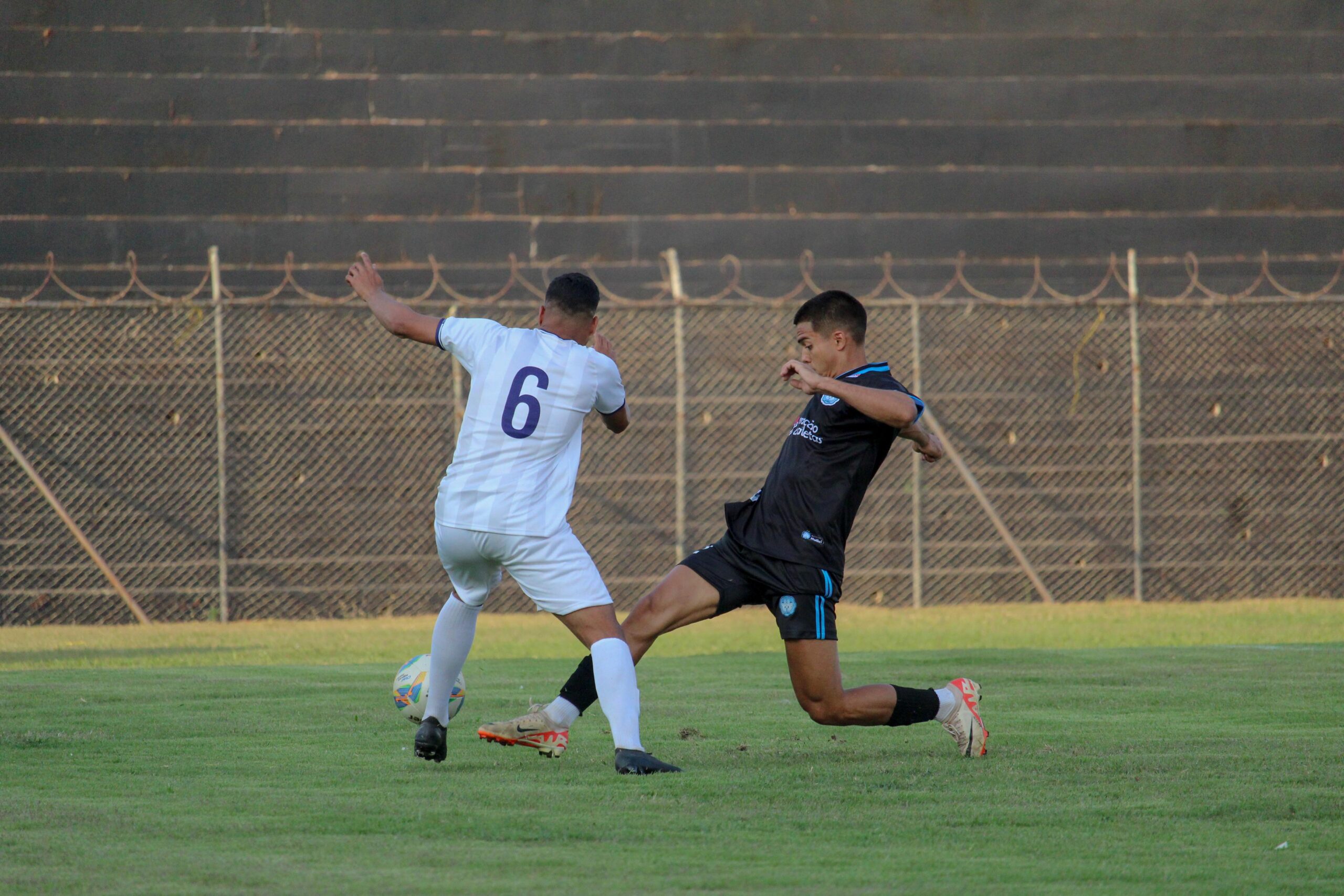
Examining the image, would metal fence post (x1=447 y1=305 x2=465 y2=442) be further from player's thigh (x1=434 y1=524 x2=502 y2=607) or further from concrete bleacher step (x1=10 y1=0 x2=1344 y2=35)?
player's thigh (x1=434 y1=524 x2=502 y2=607)

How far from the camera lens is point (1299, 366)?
46.6 ft

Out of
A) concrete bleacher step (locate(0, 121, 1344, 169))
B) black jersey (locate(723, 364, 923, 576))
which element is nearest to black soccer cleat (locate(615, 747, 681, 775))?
black jersey (locate(723, 364, 923, 576))

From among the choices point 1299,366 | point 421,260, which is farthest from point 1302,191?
point 421,260

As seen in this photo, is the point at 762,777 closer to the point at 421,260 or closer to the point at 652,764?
the point at 652,764

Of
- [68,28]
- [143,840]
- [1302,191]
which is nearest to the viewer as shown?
[143,840]

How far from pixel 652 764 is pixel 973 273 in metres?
9.99

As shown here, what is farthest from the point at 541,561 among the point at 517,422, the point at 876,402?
the point at 876,402

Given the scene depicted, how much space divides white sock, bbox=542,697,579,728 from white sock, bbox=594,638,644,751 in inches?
9.5

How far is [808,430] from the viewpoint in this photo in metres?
6.07

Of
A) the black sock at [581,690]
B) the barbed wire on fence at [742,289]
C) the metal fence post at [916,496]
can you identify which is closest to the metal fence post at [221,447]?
the barbed wire on fence at [742,289]

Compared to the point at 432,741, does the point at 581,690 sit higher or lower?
higher

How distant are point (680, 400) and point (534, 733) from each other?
25.0ft

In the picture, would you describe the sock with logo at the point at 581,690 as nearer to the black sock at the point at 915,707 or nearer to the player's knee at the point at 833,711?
the player's knee at the point at 833,711

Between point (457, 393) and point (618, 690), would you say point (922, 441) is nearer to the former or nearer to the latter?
point (618, 690)
